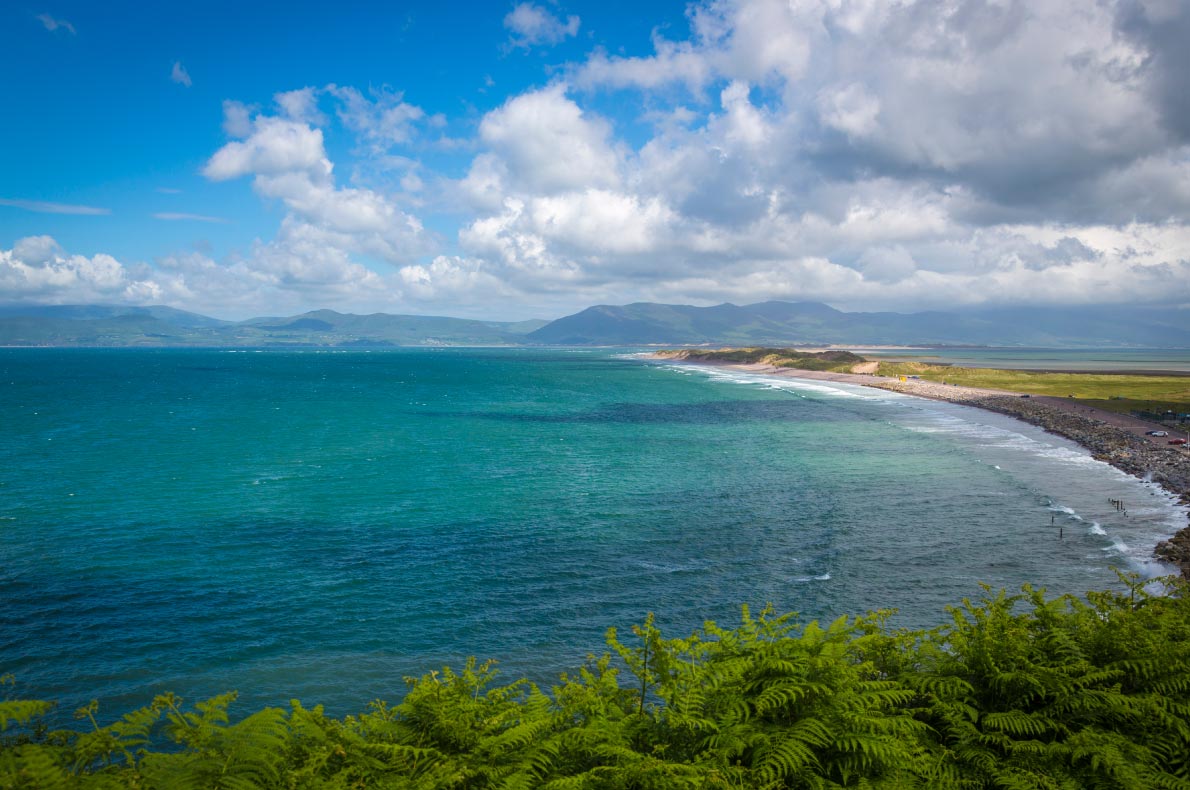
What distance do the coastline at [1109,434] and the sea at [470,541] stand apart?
186 centimetres

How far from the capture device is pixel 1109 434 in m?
78.4

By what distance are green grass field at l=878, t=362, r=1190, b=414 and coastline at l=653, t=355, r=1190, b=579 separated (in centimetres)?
646

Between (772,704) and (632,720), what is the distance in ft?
7.10

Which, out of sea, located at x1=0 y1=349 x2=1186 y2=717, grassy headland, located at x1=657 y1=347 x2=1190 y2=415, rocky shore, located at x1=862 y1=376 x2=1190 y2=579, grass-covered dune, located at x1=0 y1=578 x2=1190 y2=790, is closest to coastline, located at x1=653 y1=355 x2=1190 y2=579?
rocky shore, located at x1=862 y1=376 x2=1190 y2=579

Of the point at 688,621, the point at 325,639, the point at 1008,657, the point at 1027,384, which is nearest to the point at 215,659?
the point at 325,639

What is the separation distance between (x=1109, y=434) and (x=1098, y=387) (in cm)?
7959

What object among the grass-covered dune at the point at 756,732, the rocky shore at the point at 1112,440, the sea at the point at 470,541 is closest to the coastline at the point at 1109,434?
the rocky shore at the point at 1112,440

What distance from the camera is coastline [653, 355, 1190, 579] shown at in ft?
160

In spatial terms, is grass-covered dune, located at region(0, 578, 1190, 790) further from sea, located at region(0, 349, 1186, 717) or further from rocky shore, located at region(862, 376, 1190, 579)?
rocky shore, located at region(862, 376, 1190, 579)

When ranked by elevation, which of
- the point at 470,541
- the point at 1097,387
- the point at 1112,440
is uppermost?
the point at 1097,387

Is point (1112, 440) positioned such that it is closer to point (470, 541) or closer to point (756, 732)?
point (470, 541)

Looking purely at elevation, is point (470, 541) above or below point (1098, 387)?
below

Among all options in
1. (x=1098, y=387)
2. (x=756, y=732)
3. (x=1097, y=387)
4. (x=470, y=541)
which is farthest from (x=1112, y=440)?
(x=756, y=732)

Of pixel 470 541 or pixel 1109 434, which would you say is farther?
pixel 1109 434
